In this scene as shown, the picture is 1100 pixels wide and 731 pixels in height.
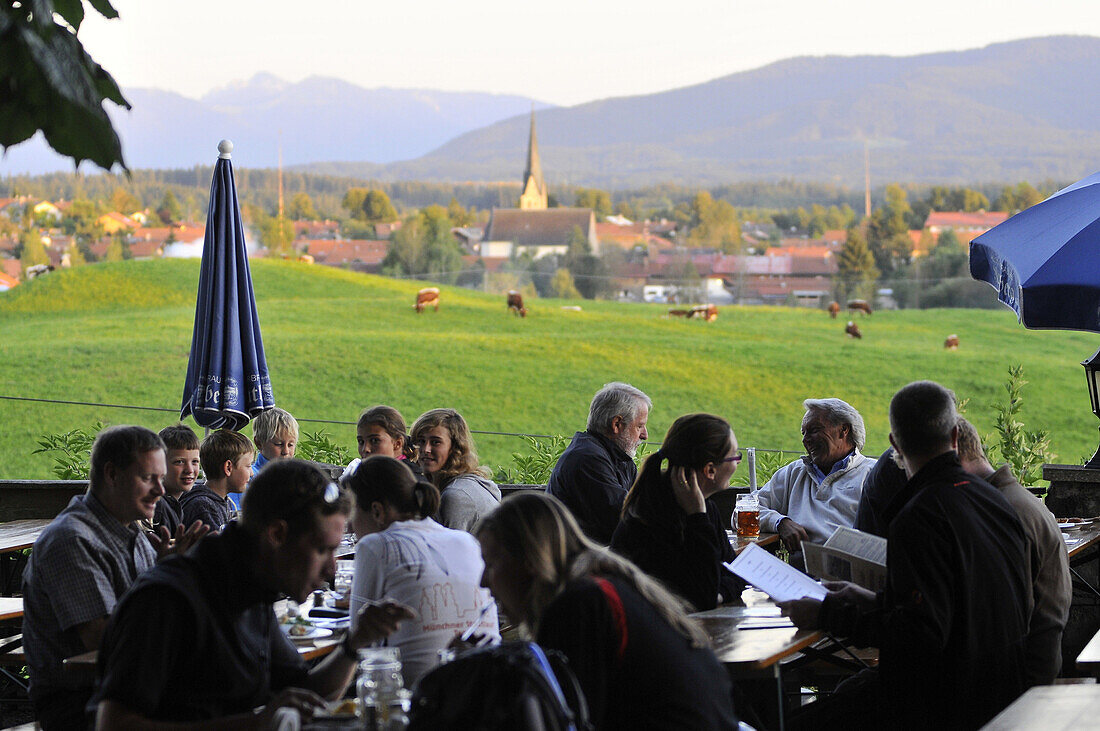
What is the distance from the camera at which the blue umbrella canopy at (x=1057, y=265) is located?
511 cm

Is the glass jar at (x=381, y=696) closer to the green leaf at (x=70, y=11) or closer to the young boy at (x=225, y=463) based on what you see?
the green leaf at (x=70, y=11)

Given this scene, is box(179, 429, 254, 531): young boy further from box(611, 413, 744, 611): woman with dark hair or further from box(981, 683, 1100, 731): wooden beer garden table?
box(981, 683, 1100, 731): wooden beer garden table

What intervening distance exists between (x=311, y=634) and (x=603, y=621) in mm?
1671

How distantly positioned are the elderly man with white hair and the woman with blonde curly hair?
139 cm

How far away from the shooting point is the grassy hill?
1566 inches

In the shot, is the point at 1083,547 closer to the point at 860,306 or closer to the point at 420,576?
the point at 420,576

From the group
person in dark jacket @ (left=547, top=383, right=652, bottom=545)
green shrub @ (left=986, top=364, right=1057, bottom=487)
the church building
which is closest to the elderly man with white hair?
person in dark jacket @ (left=547, top=383, right=652, bottom=545)

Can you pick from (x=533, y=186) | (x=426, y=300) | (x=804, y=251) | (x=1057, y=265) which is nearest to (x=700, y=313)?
(x=426, y=300)

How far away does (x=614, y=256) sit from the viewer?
88.4 metres

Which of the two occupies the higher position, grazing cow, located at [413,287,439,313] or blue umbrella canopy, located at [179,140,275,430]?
blue umbrella canopy, located at [179,140,275,430]

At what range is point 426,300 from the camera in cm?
5525

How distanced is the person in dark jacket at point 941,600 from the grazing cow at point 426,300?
51.8 meters

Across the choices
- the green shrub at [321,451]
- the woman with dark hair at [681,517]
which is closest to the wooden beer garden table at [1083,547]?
the woman with dark hair at [681,517]

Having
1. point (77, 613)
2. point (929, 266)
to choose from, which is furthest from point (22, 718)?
point (929, 266)
